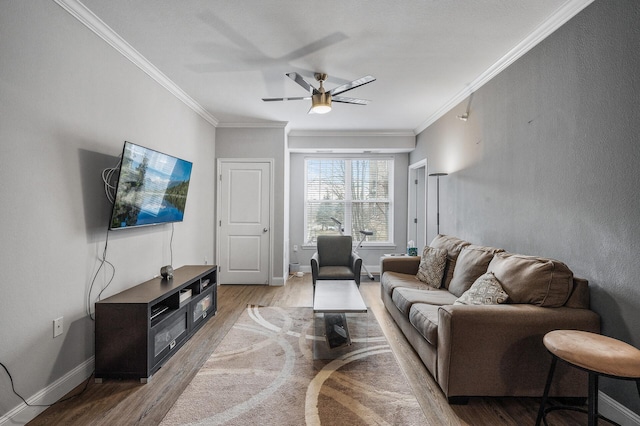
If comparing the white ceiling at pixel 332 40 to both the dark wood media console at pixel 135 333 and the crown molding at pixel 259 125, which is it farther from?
the dark wood media console at pixel 135 333

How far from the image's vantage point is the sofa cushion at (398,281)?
3371mm

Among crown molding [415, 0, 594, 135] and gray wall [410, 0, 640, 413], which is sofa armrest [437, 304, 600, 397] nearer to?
gray wall [410, 0, 640, 413]

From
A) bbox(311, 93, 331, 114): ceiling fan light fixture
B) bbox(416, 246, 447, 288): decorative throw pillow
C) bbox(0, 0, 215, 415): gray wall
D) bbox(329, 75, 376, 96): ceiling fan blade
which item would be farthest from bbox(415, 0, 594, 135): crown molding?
bbox(0, 0, 215, 415): gray wall

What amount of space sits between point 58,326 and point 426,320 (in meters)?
2.51

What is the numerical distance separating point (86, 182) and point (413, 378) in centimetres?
280

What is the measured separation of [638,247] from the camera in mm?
1732

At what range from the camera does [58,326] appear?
209 centimetres

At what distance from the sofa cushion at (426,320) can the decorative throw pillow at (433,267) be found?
0.76m

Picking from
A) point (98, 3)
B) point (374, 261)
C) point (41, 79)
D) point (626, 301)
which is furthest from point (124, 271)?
point (374, 261)

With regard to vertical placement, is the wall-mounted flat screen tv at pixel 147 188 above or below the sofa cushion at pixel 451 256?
above

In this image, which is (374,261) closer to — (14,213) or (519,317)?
(519,317)

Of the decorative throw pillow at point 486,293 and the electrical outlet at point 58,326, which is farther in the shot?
the decorative throw pillow at point 486,293

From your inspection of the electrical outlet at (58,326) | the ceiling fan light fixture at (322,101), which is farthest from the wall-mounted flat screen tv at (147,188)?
the ceiling fan light fixture at (322,101)

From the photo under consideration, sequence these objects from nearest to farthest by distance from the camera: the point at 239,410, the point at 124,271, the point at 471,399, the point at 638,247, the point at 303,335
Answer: the point at 638,247 → the point at 239,410 → the point at 471,399 → the point at 124,271 → the point at 303,335
